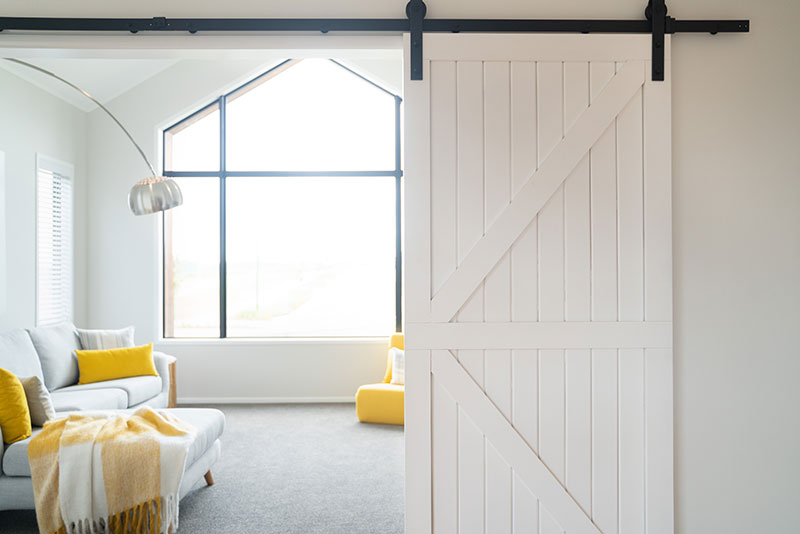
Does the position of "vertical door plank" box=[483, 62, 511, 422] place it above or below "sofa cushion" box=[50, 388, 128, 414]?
above

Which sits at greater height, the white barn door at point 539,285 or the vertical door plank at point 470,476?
the white barn door at point 539,285

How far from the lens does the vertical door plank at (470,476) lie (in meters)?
2.16

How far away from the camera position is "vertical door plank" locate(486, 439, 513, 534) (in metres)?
2.17

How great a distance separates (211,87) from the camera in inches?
238

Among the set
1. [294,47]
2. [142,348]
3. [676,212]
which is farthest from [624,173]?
[142,348]

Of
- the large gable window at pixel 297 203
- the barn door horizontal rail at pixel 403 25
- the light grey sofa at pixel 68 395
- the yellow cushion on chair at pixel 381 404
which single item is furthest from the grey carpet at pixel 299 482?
the barn door horizontal rail at pixel 403 25

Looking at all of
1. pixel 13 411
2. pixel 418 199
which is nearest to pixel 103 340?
pixel 13 411

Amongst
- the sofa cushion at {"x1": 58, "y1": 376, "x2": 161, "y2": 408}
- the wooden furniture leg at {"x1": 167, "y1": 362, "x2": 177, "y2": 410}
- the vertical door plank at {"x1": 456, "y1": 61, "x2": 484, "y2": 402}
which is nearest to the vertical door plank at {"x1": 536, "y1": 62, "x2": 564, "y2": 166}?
the vertical door plank at {"x1": 456, "y1": 61, "x2": 484, "y2": 402}

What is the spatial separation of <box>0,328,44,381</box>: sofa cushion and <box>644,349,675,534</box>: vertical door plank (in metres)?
3.98

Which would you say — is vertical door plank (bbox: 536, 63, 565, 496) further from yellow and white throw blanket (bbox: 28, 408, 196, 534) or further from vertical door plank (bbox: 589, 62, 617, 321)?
yellow and white throw blanket (bbox: 28, 408, 196, 534)

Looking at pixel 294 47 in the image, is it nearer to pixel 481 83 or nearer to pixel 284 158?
pixel 481 83

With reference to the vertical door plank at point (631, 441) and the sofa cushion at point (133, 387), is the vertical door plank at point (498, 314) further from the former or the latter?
the sofa cushion at point (133, 387)

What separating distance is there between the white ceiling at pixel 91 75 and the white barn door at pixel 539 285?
Result: 4300mm

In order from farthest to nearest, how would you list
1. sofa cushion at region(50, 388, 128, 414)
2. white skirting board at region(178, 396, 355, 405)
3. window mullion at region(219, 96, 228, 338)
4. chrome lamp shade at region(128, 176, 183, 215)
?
window mullion at region(219, 96, 228, 338), white skirting board at region(178, 396, 355, 405), sofa cushion at region(50, 388, 128, 414), chrome lamp shade at region(128, 176, 183, 215)
